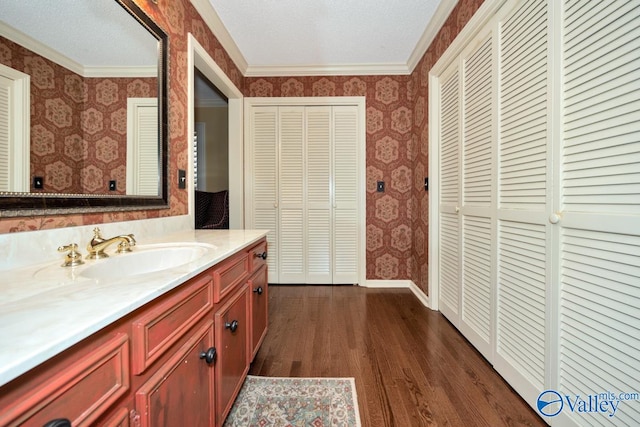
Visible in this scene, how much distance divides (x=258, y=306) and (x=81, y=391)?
116 cm

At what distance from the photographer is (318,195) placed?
3.14 metres

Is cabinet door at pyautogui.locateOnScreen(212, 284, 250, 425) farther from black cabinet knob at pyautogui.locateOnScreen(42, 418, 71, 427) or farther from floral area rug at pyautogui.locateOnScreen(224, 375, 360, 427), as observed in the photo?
black cabinet knob at pyautogui.locateOnScreen(42, 418, 71, 427)

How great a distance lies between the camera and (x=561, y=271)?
1.12m

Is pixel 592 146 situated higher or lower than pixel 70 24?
lower

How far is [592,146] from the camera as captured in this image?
99 cm

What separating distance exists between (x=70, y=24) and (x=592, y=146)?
2.04m

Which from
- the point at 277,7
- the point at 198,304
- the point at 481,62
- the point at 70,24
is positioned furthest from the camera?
the point at 277,7

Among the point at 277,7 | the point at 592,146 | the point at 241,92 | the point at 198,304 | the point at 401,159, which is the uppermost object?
the point at 277,7

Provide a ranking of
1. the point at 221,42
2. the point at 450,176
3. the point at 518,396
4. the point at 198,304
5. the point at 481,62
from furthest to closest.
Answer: the point at 221,42, the point at 450,176, the point at 481,62, the point at 518,396, the point at 198,304

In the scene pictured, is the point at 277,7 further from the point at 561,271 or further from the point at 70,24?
the point at 561,271

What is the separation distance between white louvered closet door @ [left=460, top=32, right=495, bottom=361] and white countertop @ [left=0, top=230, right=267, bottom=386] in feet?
5.48

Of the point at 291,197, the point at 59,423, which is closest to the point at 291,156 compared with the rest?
the point at 291,197

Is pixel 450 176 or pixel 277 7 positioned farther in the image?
pixel 450 176

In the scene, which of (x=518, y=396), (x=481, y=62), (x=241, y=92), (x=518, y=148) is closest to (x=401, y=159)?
(x=481, y=62)
